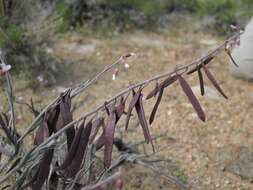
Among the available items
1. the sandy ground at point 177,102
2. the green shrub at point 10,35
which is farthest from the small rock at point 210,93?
the green shrub at point 10,35

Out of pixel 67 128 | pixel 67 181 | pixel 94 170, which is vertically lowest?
pixel 94 170

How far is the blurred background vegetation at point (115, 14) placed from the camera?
149 inches

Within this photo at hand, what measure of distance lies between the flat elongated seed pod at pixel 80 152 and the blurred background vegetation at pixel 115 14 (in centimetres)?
201

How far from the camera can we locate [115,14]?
455 centimetres

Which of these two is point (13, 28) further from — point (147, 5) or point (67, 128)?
point (67, 128)

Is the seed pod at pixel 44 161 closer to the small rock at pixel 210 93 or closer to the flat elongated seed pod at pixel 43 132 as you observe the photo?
the flat elongated seed pod at pixel 43 132

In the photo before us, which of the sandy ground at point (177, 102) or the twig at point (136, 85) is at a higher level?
the twig at point (136, 85)

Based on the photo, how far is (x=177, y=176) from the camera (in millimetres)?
2605

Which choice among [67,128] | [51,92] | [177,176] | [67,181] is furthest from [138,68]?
[67,128]

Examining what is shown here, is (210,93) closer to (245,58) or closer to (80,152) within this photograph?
(245,58)

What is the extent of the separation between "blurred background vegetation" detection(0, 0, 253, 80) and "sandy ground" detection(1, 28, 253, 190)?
12 cm

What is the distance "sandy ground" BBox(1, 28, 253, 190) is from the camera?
104 inches

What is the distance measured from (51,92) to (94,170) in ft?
3.74

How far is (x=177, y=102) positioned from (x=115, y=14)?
1.41 metres
